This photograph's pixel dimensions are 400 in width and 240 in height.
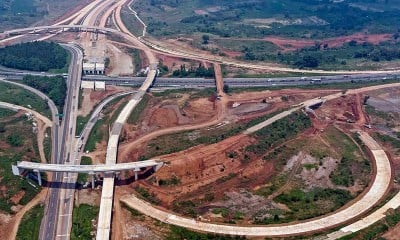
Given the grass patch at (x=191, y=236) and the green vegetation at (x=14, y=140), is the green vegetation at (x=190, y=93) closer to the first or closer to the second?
the green vegetation at (x=14, y=140)

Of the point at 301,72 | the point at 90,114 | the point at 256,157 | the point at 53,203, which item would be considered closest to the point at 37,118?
the point at 90,114

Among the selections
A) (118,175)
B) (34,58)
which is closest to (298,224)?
(118,175)

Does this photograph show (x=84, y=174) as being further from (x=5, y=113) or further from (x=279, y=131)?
(x=279, y=131)

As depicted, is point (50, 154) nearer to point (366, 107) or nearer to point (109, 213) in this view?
point (109, 213)

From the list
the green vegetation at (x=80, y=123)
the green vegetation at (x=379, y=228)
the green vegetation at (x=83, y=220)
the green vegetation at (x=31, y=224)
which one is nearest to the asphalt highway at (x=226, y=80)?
the green vegetation at (x=80, y=123)

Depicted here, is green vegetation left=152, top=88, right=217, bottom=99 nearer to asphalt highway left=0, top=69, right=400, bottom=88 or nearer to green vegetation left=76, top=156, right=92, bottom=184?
asphalt highway left=0, top=69, right=400, bottom=88
